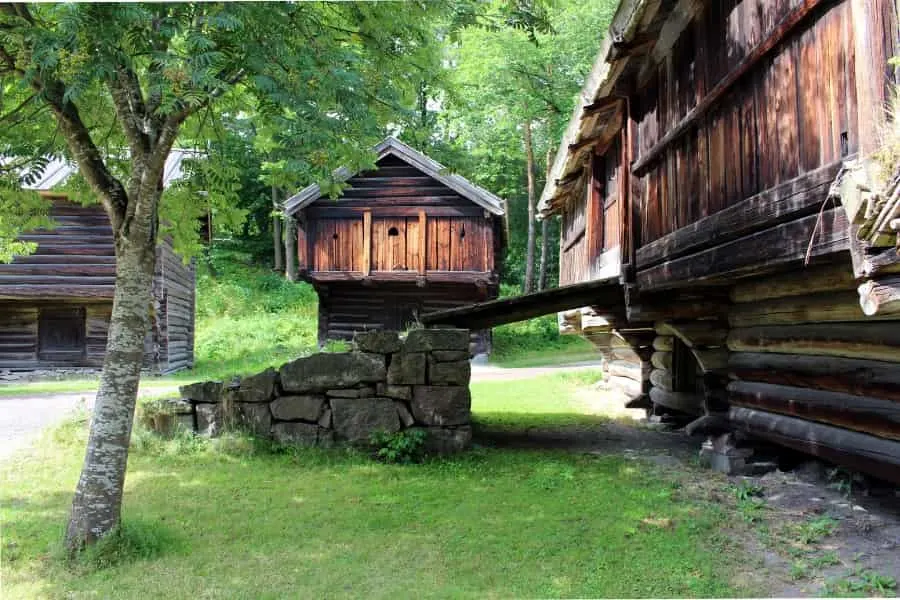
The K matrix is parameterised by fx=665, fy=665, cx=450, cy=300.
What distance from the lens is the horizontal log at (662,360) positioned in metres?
10.8

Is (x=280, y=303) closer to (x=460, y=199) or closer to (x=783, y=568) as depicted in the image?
(x=460, y=199)

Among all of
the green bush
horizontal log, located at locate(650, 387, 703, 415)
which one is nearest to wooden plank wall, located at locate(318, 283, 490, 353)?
horizontal log, located at locate(650, 387, 703, 415)

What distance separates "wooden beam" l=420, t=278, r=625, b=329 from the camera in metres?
8.51

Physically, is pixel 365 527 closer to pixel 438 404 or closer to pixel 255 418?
pixel 438 404

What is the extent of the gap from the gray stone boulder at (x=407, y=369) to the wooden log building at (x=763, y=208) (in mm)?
886

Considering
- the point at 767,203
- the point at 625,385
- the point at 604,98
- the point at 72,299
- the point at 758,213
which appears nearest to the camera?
the point at 767,203

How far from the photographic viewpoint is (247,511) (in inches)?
229

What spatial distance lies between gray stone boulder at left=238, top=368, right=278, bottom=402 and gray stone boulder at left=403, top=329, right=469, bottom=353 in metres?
1.64

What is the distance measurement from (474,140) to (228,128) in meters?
23.7

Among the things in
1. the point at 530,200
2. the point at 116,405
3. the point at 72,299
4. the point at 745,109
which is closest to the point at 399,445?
the point at 116,405

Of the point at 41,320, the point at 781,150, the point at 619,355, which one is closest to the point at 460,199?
the point at 619,355

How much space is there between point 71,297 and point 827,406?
17.9m

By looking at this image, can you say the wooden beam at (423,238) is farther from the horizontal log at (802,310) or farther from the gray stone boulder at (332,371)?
the horizontal log at (802,310)

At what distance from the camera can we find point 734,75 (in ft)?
15.8
